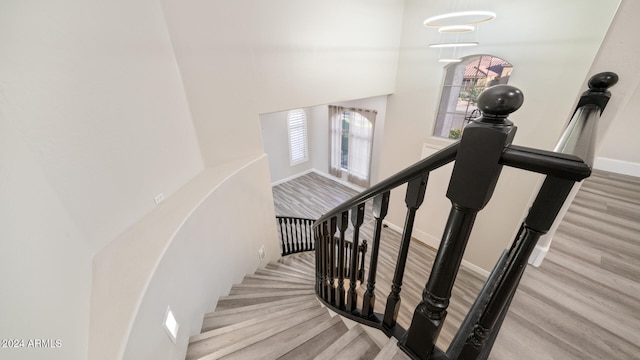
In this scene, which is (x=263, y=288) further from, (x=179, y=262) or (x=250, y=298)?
(x=179, y=262)

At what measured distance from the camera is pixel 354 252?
48.9 inches

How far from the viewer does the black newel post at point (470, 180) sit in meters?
0.51

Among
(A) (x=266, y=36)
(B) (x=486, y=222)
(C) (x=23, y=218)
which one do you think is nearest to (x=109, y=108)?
(C) (x=23, y=218)

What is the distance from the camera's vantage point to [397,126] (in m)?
4.67

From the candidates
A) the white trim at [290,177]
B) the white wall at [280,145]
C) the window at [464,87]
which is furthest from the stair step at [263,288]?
the white trim at [290,177]

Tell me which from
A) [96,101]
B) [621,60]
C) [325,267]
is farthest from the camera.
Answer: [325,267]

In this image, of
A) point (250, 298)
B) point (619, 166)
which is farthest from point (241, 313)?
point (619, 166)

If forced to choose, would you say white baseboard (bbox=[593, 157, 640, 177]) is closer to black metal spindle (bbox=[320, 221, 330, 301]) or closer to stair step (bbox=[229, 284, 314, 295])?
black metal spindle (bbox=[320, 221, 330, 301])

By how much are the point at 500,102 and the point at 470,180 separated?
0.62 feet

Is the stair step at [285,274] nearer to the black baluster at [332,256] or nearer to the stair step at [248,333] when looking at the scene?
the stair step at [248,333]

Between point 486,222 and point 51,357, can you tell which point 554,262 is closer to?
point 486,222

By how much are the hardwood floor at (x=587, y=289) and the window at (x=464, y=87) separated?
1.74 meters

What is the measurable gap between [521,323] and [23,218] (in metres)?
2.35

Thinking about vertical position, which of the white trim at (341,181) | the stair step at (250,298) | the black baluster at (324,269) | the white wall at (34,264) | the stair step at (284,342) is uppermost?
the white wall at (34,264)
